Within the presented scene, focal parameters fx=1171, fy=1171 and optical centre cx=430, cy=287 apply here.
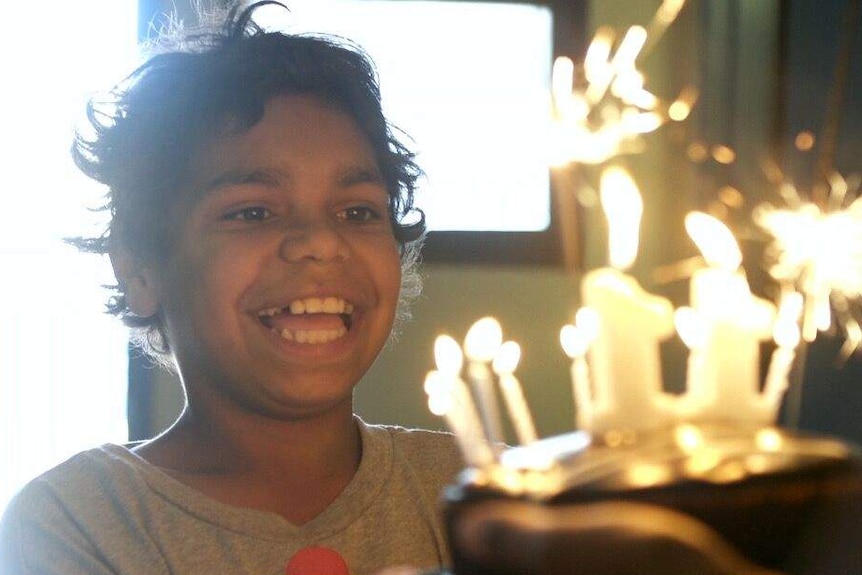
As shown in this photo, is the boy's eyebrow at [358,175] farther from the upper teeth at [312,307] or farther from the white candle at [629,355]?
the white candle at [629,355]

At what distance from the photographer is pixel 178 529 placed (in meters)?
1.24

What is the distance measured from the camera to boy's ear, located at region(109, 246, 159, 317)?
4.86ft

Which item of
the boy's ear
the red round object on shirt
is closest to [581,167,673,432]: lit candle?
the red round object on shirt

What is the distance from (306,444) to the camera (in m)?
1.36

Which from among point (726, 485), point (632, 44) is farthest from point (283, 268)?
point (632, 44)

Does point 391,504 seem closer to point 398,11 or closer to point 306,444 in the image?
point 306,444

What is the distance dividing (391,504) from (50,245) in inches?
61.0

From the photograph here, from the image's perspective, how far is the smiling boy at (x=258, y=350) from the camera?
1238mm

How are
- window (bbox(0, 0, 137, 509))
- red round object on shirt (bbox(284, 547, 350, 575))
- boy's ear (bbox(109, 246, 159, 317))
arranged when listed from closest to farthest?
red round object on shirt (bbox(284, 547, 350, 575)), boy's ear (bbox(109, 246, 159, 317)), window (bbox(0, 0, 137, 509))

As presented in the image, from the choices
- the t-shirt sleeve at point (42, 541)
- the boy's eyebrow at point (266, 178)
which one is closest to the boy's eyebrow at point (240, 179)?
the boy's eyebrow at point (266, 178)

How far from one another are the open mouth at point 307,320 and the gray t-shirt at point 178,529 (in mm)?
181

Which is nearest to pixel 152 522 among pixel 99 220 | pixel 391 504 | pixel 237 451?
pixel 237 451

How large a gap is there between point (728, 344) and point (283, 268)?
68cm

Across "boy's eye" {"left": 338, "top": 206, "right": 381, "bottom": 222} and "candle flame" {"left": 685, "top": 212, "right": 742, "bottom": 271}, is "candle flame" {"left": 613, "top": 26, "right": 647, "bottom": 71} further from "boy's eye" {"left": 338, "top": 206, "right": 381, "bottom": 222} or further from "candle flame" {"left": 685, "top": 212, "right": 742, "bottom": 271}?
"candle flame" {"left": 685, "top": 212, "right": 742, "bottom": 271}
